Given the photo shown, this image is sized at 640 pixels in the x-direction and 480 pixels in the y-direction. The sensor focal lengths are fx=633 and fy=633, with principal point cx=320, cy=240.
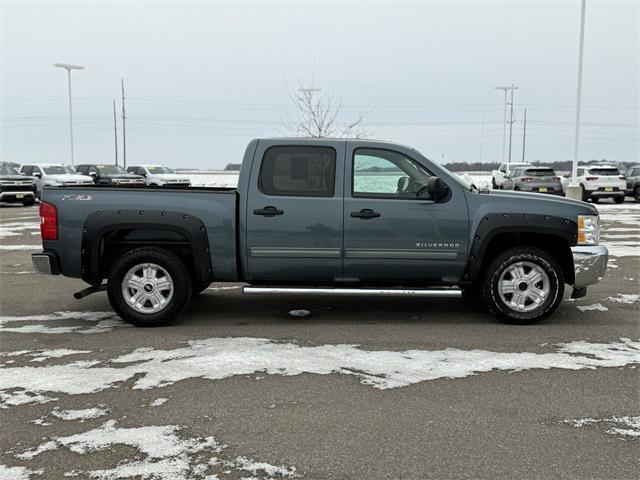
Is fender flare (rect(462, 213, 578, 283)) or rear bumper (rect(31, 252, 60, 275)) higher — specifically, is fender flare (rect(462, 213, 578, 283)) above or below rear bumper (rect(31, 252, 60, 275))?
above

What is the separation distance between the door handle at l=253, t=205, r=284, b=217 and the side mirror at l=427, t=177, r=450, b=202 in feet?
4.87

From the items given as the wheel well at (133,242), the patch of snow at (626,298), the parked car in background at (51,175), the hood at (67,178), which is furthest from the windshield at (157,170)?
the patch of snow at (626,298)

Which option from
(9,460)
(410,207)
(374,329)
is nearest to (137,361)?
(9,460)

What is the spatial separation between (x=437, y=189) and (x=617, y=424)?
289 cm

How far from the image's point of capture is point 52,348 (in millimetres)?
5652

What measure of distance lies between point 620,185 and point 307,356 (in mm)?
24865

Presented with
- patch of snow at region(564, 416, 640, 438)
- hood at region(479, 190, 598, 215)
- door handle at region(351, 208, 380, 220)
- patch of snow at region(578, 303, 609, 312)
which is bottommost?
patch of snow at region(564, 416, 640, 438)

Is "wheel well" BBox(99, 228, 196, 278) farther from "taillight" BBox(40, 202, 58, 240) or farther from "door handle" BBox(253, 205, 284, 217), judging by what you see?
"door handle" BBox(253, 205, 284, 217)

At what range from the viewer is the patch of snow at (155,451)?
3.33 meters

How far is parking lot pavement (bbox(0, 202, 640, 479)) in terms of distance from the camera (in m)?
3.46

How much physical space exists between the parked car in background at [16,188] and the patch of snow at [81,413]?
82.9 feet

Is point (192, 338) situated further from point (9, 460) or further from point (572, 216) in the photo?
point (572, 216)

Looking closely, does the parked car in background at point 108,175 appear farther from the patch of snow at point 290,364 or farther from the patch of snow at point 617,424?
the patch of snow at point 617,424

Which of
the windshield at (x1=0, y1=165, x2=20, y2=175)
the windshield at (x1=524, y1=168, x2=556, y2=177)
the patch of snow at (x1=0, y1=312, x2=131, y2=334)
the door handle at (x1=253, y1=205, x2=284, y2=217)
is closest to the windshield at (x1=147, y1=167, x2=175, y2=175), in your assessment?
the windshield at (x1=0, y1=165, x2=20, y2=175)
